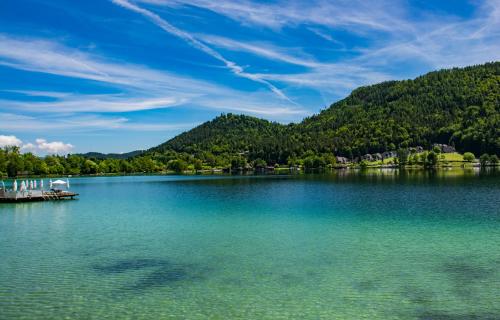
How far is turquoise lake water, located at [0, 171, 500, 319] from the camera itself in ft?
67.5

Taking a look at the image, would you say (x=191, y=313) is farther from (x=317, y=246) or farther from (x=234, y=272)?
(x=317, y=246)

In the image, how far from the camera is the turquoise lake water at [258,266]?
20.6 m

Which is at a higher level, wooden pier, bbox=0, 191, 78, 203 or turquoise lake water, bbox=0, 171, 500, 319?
wooden pier, bbox=0, 191, 78, 203

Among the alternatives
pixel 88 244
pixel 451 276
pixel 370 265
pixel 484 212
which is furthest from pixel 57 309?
pixel 484 212

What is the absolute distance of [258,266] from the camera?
93.1ft

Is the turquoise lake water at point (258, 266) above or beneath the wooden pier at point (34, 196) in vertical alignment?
beneath

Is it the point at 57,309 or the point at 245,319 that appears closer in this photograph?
the point at 245,319

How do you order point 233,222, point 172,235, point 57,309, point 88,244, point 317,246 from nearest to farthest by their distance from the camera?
point 57,309, point 317,246, point 88,244, point 172,235, point 233,222

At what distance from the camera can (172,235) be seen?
41000 millimetres

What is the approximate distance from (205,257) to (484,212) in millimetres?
36486

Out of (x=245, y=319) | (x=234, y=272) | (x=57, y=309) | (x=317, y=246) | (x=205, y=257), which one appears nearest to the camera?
(x=245, y=319)

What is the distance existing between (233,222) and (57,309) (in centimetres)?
2882

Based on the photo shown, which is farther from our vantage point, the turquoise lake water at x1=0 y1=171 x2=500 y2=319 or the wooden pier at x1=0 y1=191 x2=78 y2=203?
the wooden pier at x1=0 y1=191 x2=78 y2=203

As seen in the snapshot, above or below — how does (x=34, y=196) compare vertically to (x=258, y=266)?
above
